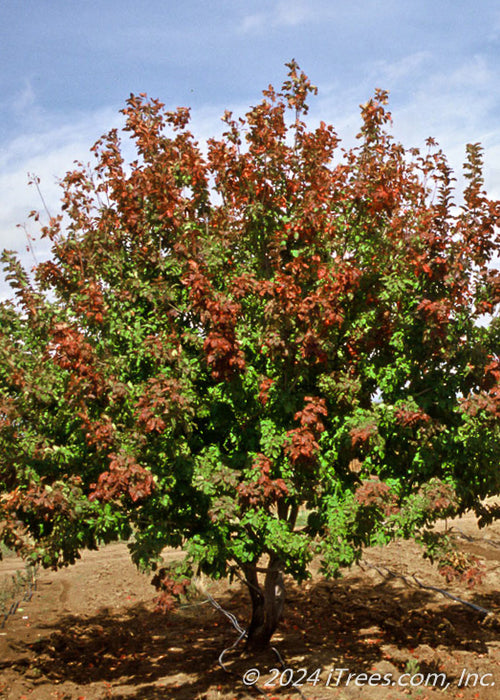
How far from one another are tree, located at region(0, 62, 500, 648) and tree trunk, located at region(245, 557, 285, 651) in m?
1.82

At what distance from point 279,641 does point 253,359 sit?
516cm

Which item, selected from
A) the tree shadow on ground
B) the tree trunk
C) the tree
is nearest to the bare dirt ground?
the tree shadow on ground

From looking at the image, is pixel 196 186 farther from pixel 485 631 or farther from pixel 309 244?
pixel 485 631

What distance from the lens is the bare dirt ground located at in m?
8.36

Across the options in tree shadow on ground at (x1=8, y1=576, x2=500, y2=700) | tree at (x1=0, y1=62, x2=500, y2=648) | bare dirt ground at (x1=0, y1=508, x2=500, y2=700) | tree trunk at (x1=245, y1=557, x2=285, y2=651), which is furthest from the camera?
tree trunk at (x1=245, y1=557, x2=285, y2=651)

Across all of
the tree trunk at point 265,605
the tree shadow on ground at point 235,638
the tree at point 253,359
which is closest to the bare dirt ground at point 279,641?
the tree shadow on ground at point 235,638

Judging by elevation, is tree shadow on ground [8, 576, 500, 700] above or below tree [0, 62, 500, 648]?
below

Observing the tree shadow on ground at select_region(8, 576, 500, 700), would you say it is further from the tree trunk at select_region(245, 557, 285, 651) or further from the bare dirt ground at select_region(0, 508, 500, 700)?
the tree trunk at select_region(245, 557, 285, 651)

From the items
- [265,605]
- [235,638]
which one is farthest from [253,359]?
[235,638]

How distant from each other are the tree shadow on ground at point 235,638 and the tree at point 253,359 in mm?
2459

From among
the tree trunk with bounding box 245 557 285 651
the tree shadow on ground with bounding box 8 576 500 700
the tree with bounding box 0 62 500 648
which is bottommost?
the tree shadow on ground with bounding box 8 576 500 700

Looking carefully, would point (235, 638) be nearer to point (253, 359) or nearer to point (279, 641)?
point (279, 641)

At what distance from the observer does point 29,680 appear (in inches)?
364

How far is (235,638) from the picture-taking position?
420 inches
